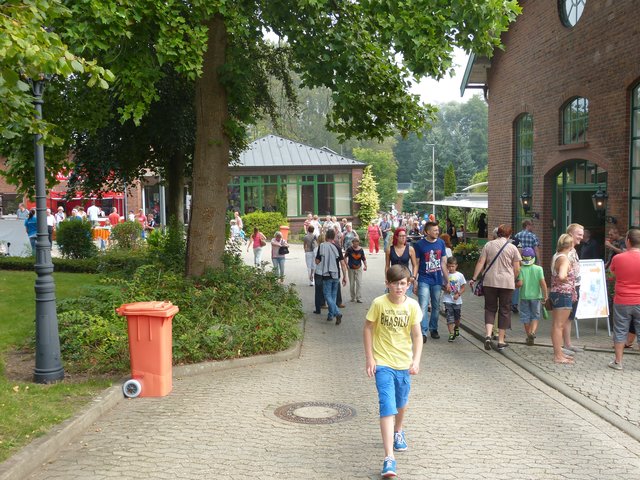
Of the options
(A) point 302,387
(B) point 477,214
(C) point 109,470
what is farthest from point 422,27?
(B) point 477,214

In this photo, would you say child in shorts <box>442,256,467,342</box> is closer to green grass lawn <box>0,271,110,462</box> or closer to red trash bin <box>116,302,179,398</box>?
red trash bin <box>116,302,179,398</box>

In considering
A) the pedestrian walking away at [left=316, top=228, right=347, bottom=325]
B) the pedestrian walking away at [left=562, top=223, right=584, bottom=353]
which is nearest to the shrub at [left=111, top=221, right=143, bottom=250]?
the pedestrian walking away at [left=316, top=228, right=347, bottom=325]

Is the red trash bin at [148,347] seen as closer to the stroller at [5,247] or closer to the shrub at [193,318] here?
the shrub at [193,318]

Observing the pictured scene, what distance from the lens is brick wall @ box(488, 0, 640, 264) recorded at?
13.2m

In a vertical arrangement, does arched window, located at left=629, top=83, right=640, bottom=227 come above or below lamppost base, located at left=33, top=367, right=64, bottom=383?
above

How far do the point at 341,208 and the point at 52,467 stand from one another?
1588 inches

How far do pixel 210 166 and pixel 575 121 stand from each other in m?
8.06

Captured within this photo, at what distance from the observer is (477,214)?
1357 inches

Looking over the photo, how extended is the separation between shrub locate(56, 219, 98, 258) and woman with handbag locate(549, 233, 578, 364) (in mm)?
15395

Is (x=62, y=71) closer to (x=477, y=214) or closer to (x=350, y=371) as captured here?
(x=350, y=371)

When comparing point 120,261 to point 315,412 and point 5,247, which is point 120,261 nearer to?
point 5,247

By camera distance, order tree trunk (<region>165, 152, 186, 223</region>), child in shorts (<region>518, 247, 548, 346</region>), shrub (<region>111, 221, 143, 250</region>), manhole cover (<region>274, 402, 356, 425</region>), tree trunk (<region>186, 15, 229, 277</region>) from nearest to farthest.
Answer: manhole cover (<region>274, 402, 356, 425</region>), child in shorts (<region>518, 247, 548, 346</region>), tree trunk (<region>186, 15, 229, 277</region>), tree trunk (<region>165, 152, 186, 223</region>), shrub (<region>111, 221, 143, 250</region>)

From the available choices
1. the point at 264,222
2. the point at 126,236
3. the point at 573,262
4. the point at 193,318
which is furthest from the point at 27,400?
the point at 264,222

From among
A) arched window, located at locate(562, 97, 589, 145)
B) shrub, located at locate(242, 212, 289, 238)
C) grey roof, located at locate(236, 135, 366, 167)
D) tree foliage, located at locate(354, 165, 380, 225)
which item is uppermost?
grey roof, located at locate(236, 135, 366, 167)
